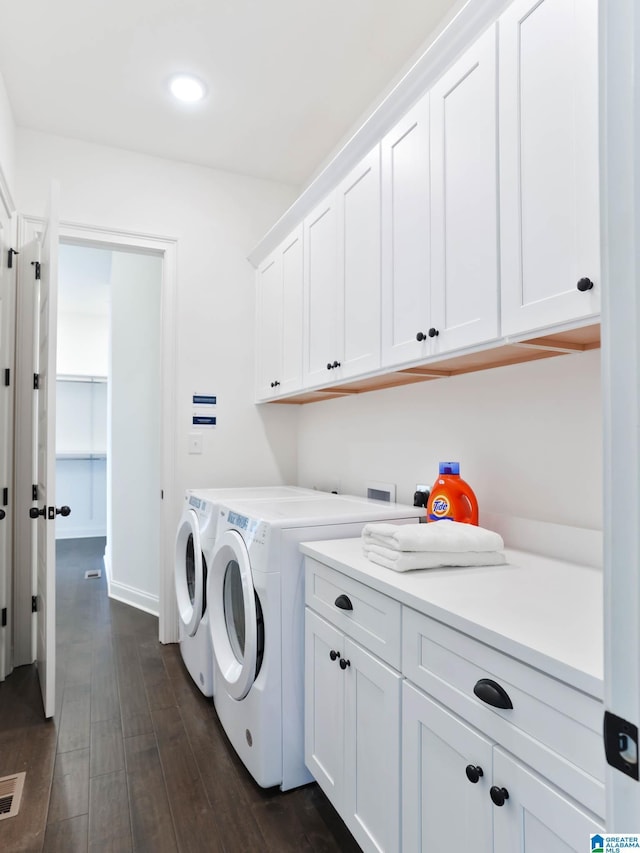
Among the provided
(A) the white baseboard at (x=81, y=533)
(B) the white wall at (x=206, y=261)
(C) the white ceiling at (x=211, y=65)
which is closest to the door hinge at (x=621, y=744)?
(C) the white ceiling at (x=211, y=65)

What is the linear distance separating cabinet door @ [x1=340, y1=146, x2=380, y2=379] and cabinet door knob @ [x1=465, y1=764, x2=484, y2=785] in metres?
1.28

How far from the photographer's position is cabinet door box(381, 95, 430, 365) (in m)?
1.61

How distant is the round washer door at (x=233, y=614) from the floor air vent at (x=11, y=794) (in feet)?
2.36

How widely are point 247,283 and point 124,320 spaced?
124 centimetres

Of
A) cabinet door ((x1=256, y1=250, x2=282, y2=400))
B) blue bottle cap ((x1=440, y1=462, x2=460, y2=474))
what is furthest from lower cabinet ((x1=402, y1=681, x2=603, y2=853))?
cabinet door ((x1=256, y1=250, x2=282, y2=400))

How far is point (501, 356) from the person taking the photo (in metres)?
→ 1.55

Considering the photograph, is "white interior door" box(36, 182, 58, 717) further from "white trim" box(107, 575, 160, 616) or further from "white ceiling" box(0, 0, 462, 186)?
"white trim" box(107, 575, 160, 616)

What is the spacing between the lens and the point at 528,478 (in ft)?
5.15

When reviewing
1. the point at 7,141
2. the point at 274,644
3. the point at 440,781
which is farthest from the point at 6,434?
the point at 440,781

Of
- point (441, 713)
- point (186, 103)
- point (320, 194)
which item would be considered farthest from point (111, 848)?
point (186, 103)

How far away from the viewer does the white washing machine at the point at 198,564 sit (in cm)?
225

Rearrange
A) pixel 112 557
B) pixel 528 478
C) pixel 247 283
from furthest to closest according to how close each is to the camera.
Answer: pixel 112 557 → pixel 247 283 → pixel 528 478

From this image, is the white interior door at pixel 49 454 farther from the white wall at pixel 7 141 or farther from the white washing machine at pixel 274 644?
the white washing machine at pixel 274 644

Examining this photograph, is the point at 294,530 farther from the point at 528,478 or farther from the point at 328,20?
the point at 328,20
